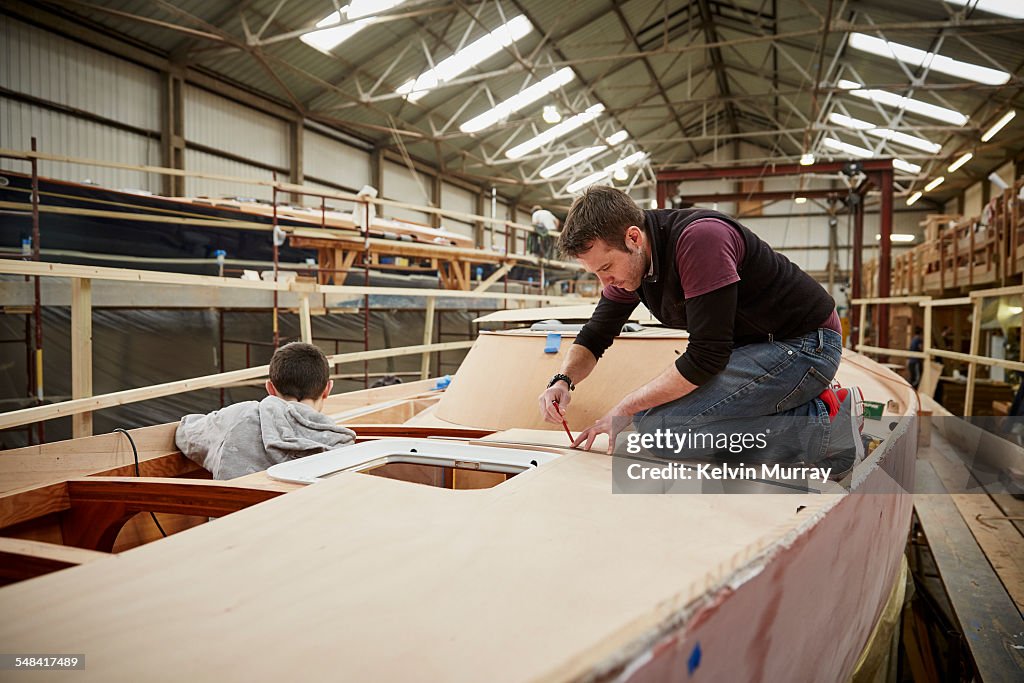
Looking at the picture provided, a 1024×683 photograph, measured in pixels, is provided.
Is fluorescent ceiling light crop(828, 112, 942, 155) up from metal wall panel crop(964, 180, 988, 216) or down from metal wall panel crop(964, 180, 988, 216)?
up

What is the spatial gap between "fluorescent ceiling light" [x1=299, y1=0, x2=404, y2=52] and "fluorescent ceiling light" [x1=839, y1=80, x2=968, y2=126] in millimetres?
10879

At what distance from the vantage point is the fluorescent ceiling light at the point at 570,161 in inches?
798

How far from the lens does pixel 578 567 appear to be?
3.34 ft

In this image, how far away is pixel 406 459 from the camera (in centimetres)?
180

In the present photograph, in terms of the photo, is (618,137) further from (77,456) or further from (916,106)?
(77,456)

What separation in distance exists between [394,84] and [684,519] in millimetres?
13671

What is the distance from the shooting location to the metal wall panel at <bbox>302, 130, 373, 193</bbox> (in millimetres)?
14422

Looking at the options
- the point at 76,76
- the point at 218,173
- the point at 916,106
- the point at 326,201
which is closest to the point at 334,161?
Answer: the point at 326,201

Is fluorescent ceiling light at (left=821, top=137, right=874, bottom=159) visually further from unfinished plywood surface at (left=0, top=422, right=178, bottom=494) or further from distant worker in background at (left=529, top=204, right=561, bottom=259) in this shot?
unfinished plywood surface at (left=0, top=422, right=178, bottom=494)

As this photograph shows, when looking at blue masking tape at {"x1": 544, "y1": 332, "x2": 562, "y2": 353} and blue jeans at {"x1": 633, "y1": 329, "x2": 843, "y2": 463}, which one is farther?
blue masking tape at {"x1": 544, "y1": 332, "x2": 562, "y2": 353}

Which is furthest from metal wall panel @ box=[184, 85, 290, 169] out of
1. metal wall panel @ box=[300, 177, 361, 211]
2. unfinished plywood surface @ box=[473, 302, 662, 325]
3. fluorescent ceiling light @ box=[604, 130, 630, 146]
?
unfinished plywood surface @ box=[473, 302, 662, 325]

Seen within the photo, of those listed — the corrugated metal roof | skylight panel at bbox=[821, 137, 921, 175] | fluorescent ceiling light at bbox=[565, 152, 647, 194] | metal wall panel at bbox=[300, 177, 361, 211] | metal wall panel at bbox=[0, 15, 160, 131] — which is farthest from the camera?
fluorescent ceiling light at bbox=[565, 152, 647, 194]

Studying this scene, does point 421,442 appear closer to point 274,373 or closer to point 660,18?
point 274,373

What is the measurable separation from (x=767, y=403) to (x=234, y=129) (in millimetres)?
13239
